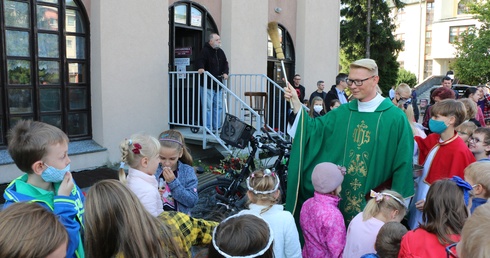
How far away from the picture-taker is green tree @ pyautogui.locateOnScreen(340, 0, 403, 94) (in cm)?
2447

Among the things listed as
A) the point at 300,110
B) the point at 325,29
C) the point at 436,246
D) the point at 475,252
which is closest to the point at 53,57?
the point at 300,110

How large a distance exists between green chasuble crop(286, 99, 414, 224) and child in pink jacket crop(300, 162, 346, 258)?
44cm

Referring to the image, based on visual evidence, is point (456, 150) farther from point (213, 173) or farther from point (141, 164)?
point (213, 173)

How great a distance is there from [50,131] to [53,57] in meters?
4.93

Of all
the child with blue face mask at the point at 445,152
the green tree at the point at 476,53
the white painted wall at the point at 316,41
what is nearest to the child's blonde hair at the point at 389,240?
the child with blue face mask at the point at 445,152

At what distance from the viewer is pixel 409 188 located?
356cm

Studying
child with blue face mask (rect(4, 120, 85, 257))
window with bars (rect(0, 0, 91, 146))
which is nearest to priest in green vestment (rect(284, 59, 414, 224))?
child with blue face mask (rect(4, 120, 85, 257))

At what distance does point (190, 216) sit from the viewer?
2475 mm

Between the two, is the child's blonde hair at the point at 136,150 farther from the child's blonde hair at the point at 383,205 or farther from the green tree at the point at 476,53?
the green tree at the point at 476,53

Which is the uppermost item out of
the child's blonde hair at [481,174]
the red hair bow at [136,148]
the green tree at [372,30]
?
the green tree at [372,30]

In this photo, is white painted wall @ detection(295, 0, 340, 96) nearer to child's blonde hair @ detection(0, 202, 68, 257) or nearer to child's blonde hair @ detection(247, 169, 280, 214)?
child's blonde hair @ detection(247, 169, 280, 214)

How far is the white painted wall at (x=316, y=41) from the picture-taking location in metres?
12.2

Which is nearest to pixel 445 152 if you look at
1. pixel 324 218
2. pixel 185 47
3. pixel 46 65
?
pixel 324 218

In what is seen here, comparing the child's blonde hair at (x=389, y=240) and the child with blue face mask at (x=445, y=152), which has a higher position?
the child with blue face mask at (x=445, y=152)
